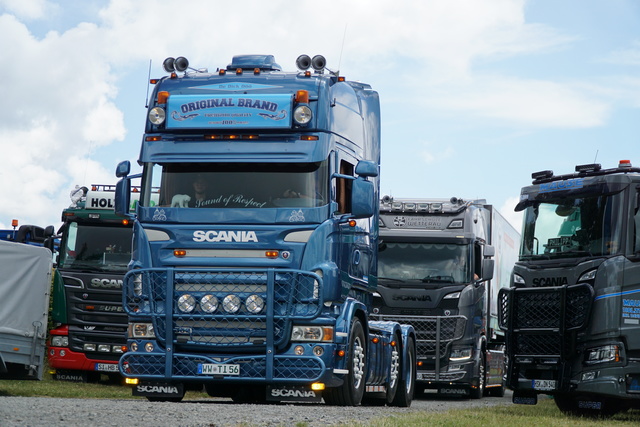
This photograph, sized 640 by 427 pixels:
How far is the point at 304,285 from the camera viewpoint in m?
13.4

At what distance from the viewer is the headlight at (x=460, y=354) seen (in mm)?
21250

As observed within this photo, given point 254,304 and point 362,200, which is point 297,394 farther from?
point 362,200

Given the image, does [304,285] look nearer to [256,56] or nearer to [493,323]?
[256,56]

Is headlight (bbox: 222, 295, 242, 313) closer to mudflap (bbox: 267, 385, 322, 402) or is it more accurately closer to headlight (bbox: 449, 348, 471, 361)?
mudflap (bbox: 267, 385, 322, 402)

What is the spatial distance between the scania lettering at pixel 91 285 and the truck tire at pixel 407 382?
6177mm

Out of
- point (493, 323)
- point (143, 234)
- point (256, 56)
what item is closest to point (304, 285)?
point (143, 234)

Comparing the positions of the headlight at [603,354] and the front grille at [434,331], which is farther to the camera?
the front grille at [434,331]

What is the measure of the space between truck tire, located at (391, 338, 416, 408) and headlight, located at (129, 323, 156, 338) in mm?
5195

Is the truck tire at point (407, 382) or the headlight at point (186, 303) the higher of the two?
the headlight at point (186, 303)

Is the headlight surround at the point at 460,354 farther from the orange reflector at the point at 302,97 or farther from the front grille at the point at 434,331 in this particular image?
the orange reflector at the point at 302,97

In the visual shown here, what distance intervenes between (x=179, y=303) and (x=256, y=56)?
385cm

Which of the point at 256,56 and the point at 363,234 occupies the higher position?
the point at 256,56

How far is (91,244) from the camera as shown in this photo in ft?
70.1

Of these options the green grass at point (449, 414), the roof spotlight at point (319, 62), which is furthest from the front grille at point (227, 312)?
the roof spotlight at point (319, 62)
